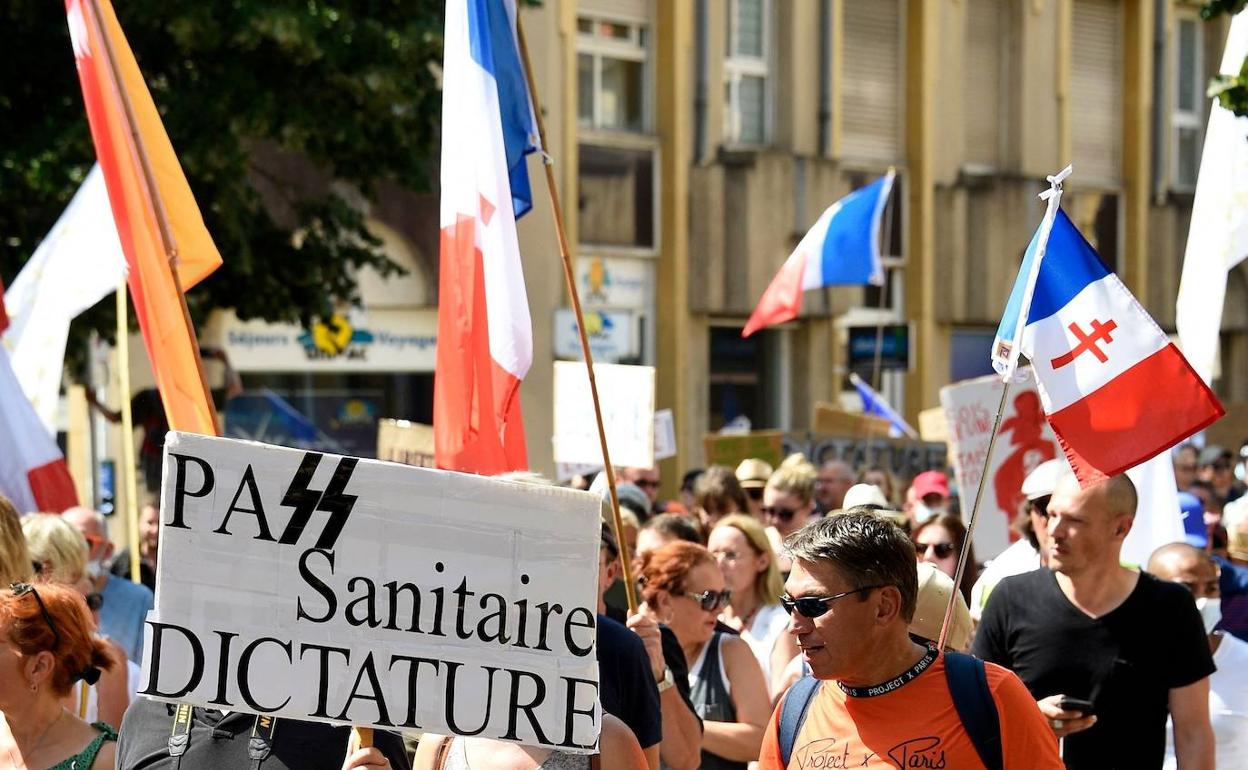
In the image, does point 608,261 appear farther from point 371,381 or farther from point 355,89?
point 355,89

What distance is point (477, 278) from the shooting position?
633 cm

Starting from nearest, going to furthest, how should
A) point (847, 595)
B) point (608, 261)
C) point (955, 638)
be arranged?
1. point (847, 595)
2. point (955, 638)
3. point (608, 261)

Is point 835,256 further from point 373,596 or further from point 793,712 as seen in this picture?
point 373,596

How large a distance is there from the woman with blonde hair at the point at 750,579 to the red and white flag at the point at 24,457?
2.79 m

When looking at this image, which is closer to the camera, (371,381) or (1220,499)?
(1220,499)

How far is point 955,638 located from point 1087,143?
23.0 m

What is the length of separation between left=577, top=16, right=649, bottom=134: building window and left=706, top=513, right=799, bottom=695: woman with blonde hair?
15.1m

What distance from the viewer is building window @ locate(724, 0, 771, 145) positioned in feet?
74.3

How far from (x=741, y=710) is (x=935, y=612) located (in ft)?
3.64

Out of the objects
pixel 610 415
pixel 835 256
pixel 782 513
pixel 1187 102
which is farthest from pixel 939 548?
pixel 1187 102

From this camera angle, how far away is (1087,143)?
2709 centimetres

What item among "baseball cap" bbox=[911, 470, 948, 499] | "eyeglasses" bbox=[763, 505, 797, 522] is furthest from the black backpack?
"baseball cap" bbox=[911, 470, 948, 499]

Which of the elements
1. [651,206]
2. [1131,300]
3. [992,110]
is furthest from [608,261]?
[1131,300]

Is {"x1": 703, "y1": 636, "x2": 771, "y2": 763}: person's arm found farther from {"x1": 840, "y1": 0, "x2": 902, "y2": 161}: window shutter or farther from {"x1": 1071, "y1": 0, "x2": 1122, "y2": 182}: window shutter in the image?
{"x1": 1071, "y1": 0, "x2": 1122, "y2": 182}: window shutter
